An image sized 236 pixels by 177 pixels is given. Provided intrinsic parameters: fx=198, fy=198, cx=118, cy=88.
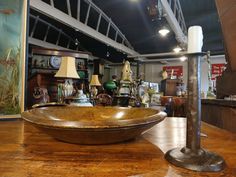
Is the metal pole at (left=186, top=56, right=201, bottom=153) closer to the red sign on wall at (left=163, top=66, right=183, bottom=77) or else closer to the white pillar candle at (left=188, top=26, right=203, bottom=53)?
the white pillar candle at (left=188, top=26, right=203, bottom=53)

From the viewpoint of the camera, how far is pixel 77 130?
50 cm

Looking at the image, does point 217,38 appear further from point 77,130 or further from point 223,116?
point 77,130

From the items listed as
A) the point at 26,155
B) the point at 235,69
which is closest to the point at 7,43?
the point at 26,155

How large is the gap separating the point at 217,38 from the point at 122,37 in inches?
124

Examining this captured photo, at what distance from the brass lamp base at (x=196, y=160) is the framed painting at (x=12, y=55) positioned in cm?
91

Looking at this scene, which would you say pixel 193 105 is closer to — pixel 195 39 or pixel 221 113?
pixel 195 39

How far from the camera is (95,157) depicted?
50 centimetres

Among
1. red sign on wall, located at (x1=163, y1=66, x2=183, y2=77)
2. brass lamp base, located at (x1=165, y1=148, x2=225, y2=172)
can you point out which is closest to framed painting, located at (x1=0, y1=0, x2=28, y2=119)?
brass lamp base, located at (x1=165, y1=148, x2=225, y2=172)

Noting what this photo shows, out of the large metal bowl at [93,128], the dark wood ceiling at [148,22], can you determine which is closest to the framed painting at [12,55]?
the large metal bowl at [93,128]

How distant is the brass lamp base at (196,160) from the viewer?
16.6 inches

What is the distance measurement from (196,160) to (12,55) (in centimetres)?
106

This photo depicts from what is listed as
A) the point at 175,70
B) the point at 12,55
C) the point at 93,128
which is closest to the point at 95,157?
the point at 93,128

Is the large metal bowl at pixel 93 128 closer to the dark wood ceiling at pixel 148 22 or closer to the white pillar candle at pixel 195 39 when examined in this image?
the white pillar candle at pixel 195 39

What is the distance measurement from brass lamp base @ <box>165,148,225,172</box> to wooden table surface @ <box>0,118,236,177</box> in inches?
0.5
